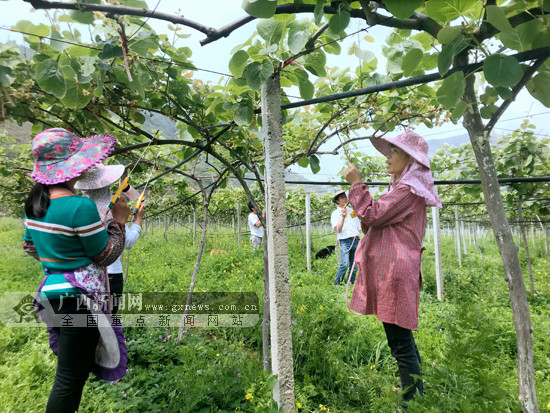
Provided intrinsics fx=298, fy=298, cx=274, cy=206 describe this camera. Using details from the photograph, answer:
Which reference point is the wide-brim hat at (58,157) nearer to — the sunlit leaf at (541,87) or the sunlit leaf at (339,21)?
the sunlit leaf at (339,21)

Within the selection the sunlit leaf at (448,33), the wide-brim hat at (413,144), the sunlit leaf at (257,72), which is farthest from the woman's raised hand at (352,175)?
the sunlit leaf at (448,33)

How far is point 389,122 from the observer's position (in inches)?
79.9

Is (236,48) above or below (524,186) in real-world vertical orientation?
above

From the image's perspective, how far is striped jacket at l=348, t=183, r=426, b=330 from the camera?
1.62 meters

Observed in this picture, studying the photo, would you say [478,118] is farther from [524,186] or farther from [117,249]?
[524,186]

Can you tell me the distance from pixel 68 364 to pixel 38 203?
777mm

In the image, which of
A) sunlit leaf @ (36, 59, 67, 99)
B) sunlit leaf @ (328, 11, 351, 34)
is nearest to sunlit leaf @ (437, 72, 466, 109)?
sunlit leaf @ (328, 11, 351, 34)

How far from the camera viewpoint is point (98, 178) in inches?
65.9

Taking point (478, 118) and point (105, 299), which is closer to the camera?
point (478, 118)

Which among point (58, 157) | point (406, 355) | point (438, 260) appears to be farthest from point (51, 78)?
point (438, 260)

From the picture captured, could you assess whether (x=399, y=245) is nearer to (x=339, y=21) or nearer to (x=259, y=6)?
(x=339, y=21)

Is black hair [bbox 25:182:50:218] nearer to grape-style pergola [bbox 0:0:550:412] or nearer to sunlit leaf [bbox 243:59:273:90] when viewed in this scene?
grape-style pergola [bbox 0:0:550:412]

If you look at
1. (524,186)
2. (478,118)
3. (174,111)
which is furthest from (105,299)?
(524,186)

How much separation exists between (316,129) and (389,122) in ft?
2.05
